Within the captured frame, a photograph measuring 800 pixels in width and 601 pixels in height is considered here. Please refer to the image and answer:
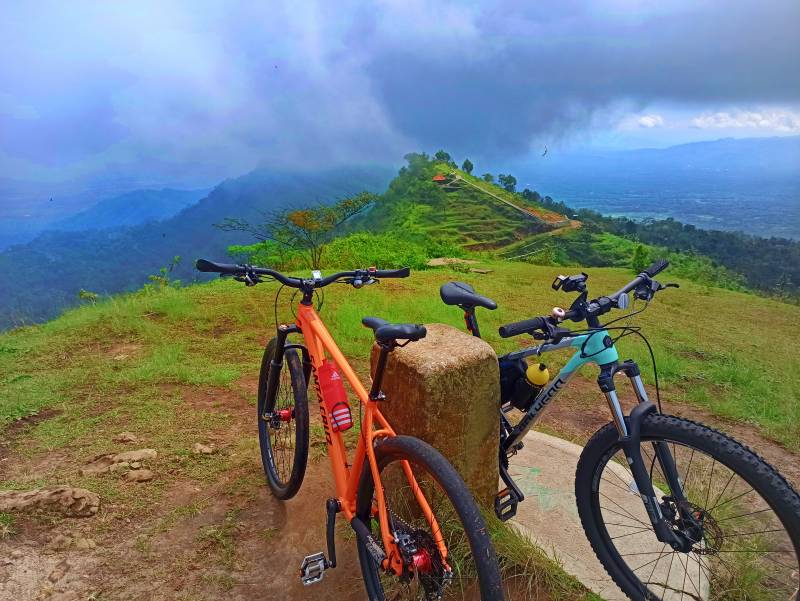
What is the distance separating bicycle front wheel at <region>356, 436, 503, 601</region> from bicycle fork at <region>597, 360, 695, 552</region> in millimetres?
791

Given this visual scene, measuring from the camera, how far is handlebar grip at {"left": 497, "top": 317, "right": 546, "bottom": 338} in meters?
2.10

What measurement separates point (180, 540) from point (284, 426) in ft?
3.47

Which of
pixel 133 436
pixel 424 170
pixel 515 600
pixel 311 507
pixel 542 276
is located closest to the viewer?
pixel 515 600

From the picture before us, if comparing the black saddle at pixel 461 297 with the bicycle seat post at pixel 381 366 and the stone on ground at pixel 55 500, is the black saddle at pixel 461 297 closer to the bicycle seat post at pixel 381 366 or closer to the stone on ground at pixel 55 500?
the bicycle seat post at pixel 381 366

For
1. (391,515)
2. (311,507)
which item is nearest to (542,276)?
(311,507)

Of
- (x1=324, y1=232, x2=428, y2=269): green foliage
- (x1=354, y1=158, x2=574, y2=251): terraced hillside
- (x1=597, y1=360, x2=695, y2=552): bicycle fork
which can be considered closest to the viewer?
(x1=597, y1=360, x2=695, y2=552): bicycle fork

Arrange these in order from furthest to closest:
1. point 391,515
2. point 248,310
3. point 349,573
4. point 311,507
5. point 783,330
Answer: point 783,330 < point 248,310 < point 311,507 < point 349,573 < point 391,515

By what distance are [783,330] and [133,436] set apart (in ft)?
31.3

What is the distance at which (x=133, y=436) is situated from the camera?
3.70m

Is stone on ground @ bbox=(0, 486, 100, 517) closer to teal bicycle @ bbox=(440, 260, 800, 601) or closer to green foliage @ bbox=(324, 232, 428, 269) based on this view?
teal bicycle @ bbox=(440, 260, 800, 601)

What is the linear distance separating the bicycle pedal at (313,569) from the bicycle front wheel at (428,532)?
0.81ft

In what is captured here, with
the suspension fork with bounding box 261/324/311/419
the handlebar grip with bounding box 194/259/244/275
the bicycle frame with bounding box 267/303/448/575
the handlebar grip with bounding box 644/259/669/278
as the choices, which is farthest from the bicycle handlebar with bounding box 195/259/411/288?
the handlebar grip with bounding box 644/259/669/278

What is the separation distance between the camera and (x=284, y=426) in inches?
141

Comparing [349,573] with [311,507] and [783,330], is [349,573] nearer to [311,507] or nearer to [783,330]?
[311,507]
